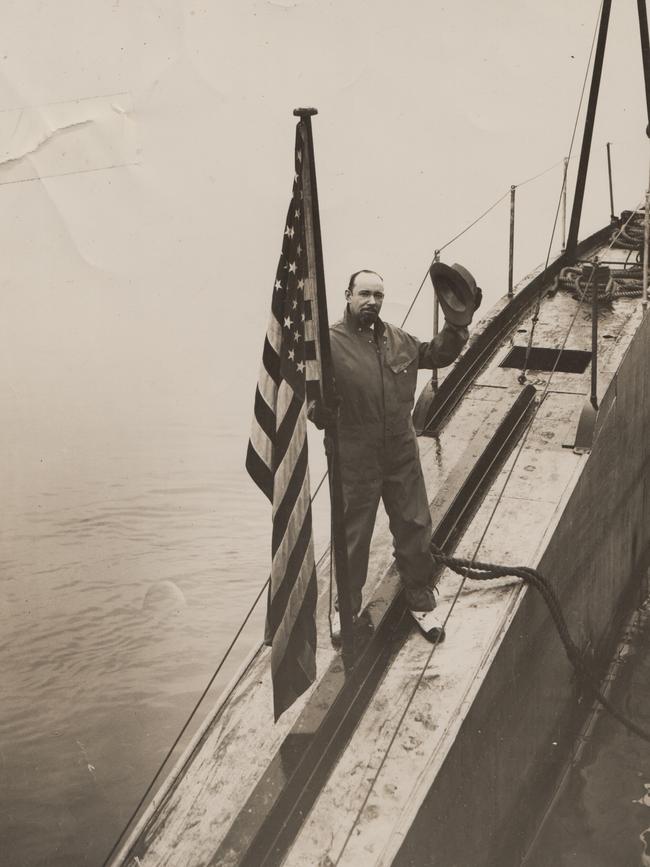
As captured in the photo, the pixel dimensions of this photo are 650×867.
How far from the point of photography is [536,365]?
9.19 m

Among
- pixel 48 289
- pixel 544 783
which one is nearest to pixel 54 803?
pixel 544 783

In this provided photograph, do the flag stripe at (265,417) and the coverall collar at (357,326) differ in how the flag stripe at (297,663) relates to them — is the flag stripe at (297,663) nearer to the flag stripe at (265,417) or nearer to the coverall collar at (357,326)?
the flag stripe at (265,417)

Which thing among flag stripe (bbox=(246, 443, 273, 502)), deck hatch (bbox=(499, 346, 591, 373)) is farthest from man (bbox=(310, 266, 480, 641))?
deck hatch (bbox=(499, 346, 591, 373))

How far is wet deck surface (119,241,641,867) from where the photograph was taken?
4664mm

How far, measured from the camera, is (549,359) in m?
9.19

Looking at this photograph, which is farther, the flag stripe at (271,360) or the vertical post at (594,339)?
the vertical post at (594,339)

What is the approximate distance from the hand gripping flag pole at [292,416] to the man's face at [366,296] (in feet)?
1.75

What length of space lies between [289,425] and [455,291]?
1.22m

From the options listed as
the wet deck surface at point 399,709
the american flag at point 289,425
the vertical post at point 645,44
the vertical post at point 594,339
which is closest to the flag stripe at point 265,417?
the american flag at point 289,425

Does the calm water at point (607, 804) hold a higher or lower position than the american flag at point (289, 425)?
lower

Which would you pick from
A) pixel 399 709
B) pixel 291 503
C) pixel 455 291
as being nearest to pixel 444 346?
pixel 455 291

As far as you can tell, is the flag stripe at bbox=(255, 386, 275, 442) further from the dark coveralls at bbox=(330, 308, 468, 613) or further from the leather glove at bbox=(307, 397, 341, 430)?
the dark coveralls at bbox=(330, 308, 468, 613)

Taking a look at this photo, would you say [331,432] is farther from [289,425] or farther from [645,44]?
[645,44]

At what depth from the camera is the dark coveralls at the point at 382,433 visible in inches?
203
